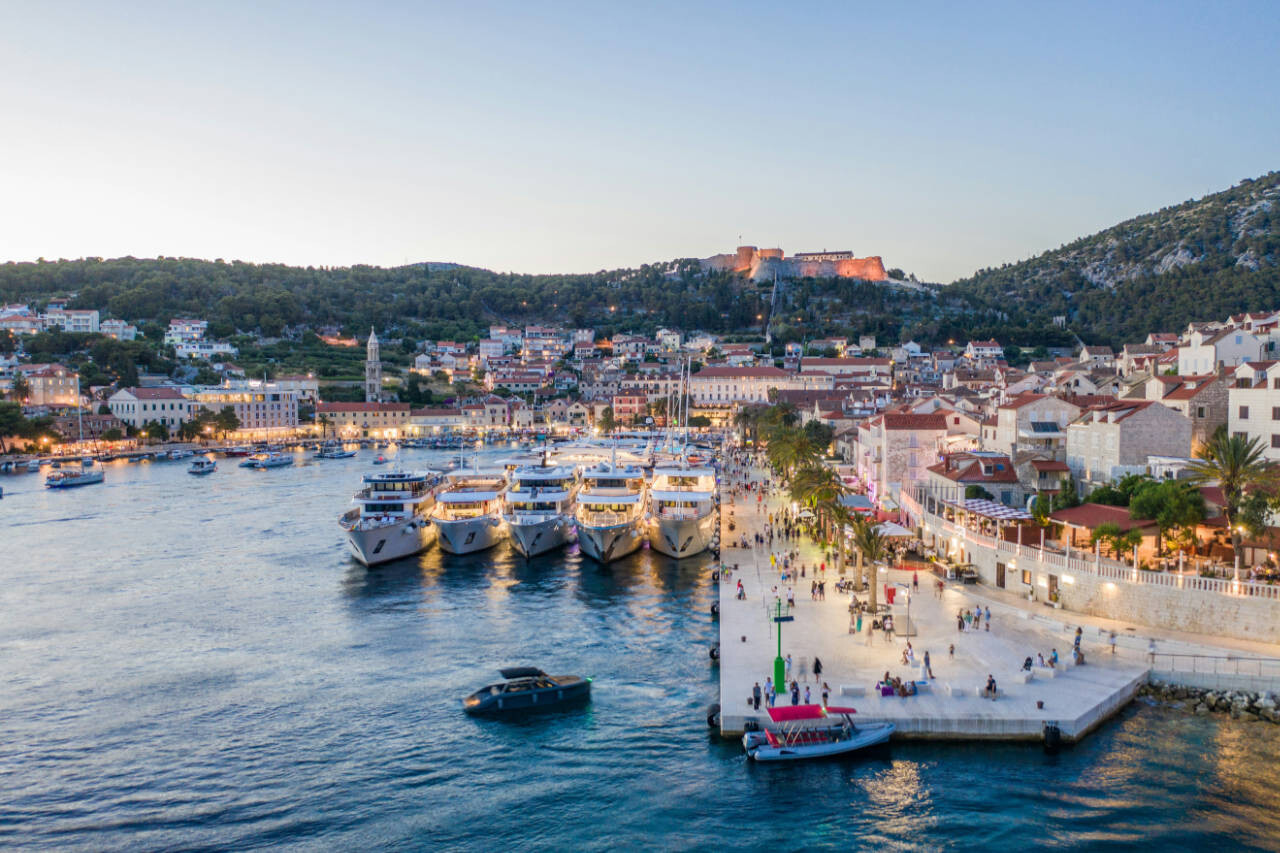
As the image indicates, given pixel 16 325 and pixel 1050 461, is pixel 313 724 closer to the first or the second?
pixel 1050 461

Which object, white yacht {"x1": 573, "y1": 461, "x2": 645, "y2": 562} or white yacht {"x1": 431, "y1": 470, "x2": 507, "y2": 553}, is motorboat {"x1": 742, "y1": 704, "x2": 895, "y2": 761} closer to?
white yacht {"x1": 573, "y1": 461, "x2": 645, "y2": 562}

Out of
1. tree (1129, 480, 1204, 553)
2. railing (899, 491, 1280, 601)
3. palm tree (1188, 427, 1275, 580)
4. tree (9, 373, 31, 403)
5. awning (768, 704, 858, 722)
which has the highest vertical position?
tree (9, 373, 31, 403)

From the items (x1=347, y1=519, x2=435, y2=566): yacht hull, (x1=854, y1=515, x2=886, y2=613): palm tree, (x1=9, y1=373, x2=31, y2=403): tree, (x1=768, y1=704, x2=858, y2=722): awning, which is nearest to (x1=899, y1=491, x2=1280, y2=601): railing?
(x1=854, y1=515, x2=886, y2=613): palm tree

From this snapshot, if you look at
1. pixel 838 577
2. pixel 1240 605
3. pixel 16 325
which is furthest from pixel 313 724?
pixel 16 325

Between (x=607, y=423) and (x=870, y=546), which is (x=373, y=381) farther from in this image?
(x=870, y=546)

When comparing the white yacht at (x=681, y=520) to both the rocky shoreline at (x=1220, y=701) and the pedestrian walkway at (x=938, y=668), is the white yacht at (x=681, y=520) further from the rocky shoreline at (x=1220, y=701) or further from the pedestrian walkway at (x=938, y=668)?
the rocky shoreline at (x=1220, y=701)
